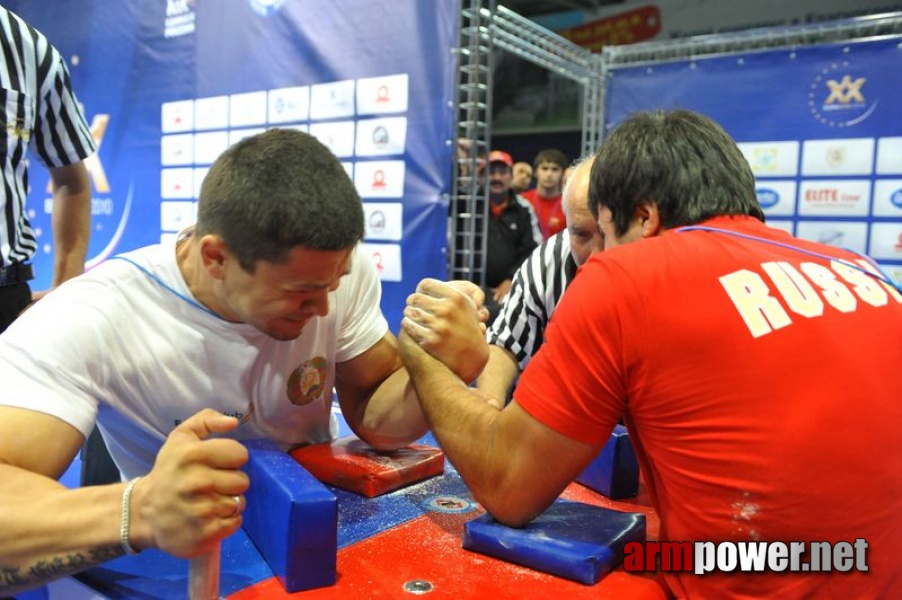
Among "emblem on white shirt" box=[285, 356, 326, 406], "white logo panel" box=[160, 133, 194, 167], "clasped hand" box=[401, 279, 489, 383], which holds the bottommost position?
"emblem on white shirt" box=[285, 356, 326, 406]

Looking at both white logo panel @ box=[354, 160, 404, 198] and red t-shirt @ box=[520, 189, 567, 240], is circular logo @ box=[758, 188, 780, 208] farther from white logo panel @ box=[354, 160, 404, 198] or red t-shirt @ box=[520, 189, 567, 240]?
white logo panel @ box=[354, 160, 404, 198]

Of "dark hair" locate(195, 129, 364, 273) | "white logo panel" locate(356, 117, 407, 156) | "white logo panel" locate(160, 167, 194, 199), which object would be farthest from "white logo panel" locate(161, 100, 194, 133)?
"dark hair" locate(195, 129, 364, 273)

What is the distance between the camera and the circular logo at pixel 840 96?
10.6 ft

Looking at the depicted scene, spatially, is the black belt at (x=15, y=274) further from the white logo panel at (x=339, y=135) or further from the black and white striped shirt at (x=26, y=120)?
the white logo panel at (x=339, y=135)

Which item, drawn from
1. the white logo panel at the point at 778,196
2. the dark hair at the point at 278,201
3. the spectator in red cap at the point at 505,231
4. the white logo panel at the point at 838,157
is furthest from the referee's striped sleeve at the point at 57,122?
the white logo panel at the point at 838,157

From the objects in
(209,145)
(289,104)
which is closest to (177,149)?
(209,145)

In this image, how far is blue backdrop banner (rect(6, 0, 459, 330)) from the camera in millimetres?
3104

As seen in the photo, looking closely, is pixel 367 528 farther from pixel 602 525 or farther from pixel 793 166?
pixel 793 166

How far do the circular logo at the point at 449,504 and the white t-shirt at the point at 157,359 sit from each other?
34cm

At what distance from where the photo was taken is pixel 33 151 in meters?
1.88

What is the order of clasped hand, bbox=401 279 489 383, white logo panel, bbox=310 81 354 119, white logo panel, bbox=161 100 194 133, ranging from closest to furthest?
1. clasped hand, bbox=401 279 489 383
2. white logo panel, bbox=310 81 354 119
3. white logo panel, bbox=161 100 194 133

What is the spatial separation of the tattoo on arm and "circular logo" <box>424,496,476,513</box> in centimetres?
50

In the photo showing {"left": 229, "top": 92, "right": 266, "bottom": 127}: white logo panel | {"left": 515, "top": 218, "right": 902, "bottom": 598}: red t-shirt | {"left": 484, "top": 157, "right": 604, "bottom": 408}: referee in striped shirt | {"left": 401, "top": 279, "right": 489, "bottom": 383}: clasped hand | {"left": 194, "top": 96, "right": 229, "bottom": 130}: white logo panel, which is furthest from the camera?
{"left": 194, "top": 96, "right": 229, "bottom": 130}: white logo panel

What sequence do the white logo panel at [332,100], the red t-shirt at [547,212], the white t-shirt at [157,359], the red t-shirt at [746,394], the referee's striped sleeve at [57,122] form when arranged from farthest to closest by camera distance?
the red t-shirt at [547,212], the white logo panel at [332,100], the referee's striped sleeve at [57,122], the white t-shirt at [157,359], the red t-shirt at [746,394]
